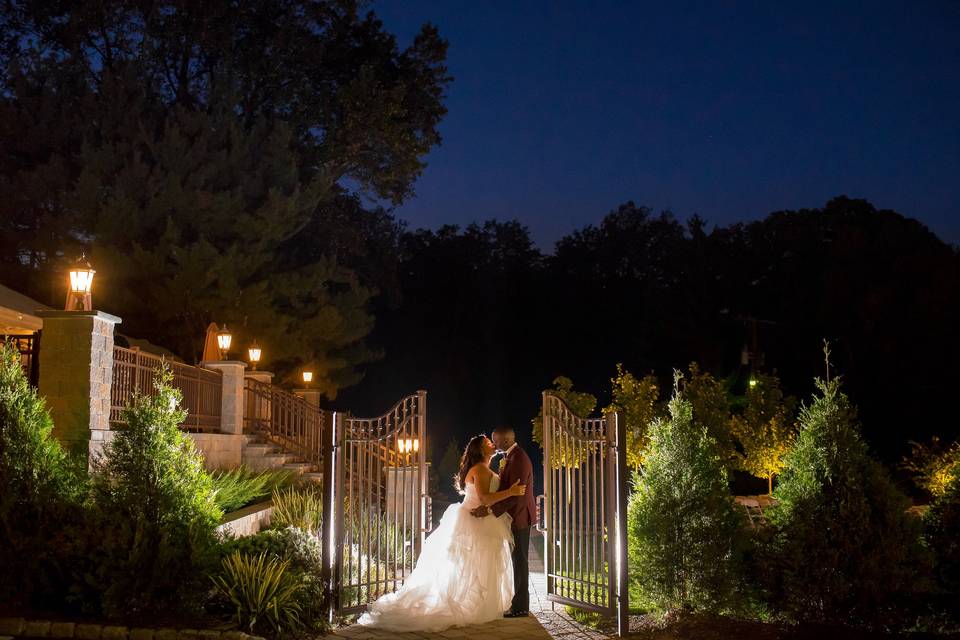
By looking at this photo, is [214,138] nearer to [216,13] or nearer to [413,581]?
[216,13]

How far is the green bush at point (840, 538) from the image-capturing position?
8266 mm

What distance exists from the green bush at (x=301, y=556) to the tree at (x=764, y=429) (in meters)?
14.5

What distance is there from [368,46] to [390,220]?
7.38m

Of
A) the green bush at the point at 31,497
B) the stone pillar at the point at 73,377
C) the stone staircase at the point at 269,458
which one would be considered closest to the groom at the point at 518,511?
the green bush at the point at 31,497

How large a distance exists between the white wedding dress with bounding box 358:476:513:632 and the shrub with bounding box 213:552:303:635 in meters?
0.81

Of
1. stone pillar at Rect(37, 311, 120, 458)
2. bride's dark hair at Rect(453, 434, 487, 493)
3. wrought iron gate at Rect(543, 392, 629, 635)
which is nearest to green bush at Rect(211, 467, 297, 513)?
stone pillar at Rect(37, 311, 120, 458)

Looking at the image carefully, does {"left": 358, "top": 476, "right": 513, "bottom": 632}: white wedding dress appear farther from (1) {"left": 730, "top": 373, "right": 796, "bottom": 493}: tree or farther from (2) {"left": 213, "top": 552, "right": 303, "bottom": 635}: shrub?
(1) {"left": 730, "top": 373, "right": 796, "bottom": 493}: tree

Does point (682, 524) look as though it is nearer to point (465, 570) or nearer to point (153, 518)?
point (465, 570)

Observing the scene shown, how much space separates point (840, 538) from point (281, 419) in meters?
14.3

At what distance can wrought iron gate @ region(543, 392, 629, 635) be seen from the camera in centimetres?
859

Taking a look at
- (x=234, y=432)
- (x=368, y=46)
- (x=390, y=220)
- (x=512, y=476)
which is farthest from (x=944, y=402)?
(x=512, y=476)

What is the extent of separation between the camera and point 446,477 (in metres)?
28.3

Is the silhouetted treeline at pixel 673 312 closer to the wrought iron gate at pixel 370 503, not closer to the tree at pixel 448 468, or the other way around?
the tree at pixel 448 468

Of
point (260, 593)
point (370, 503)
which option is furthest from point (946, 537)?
point (260, 593)
